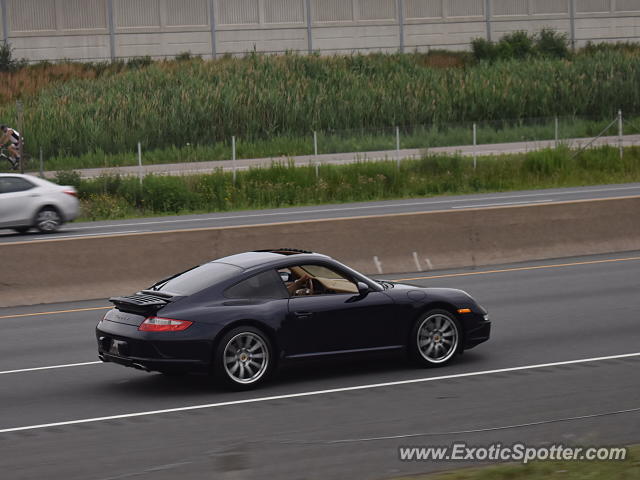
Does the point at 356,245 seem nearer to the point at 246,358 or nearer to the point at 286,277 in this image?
the point at 286,277

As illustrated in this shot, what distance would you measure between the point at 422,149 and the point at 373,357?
32620 mm

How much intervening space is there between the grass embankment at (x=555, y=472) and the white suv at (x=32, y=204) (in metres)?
19.6

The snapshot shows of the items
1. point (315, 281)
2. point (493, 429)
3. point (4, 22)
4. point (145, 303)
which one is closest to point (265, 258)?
point (315, 281)

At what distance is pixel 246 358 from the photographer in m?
10.1

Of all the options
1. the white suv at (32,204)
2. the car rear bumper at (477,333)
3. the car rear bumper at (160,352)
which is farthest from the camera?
the white suv at (32,204)

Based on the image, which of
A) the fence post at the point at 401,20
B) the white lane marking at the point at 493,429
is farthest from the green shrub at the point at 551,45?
the white lane marking at the point at 493,429

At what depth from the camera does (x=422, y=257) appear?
744 inches

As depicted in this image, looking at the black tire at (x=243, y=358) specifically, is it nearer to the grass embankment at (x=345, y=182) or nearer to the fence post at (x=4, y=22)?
the grass embankment at (x=345, y=182)

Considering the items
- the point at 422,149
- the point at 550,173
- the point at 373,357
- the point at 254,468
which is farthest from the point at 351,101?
the point at 254,468

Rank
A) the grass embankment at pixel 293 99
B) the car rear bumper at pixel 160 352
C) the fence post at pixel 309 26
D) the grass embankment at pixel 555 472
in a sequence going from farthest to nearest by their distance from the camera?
the fence post at pixel 309 26 → the grass embankment at pixel 293 99 → the car rear bumper at pixel 160 352 → the grass embankment at pixel 555 472

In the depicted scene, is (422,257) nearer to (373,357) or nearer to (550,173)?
(373,357)

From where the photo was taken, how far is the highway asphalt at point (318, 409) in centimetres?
776

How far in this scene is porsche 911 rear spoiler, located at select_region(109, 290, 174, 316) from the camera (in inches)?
391

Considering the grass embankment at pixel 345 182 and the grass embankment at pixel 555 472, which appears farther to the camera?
the grass embankment at pixel 345 182
